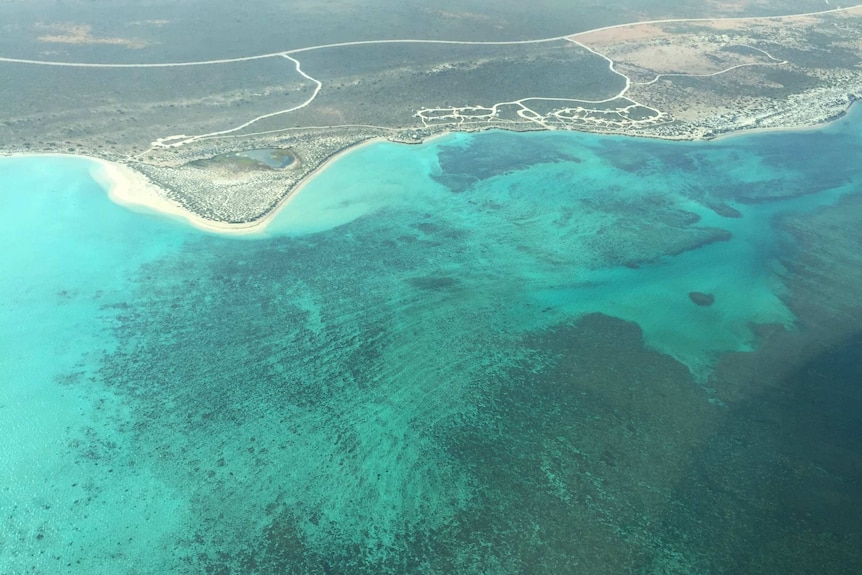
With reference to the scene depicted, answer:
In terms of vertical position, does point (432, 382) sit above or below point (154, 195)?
below

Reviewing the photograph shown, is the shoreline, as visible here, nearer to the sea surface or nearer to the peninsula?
the peninsula

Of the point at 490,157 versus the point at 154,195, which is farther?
the point at 490,157

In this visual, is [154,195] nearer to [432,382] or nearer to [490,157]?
[432,382]

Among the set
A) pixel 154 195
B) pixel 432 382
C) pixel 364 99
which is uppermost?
pixel 364 99

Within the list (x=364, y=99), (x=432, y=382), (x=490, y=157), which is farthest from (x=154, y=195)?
(x=490, y=157)

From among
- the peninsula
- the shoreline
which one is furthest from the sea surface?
the peninsula

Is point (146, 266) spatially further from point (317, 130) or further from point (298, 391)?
point (317, 130)

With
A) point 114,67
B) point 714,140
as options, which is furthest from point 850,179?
point 114,67

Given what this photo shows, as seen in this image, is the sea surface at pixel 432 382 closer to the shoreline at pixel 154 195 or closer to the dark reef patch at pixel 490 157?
the shoreline at pixel 154 195

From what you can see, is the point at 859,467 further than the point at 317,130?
No
